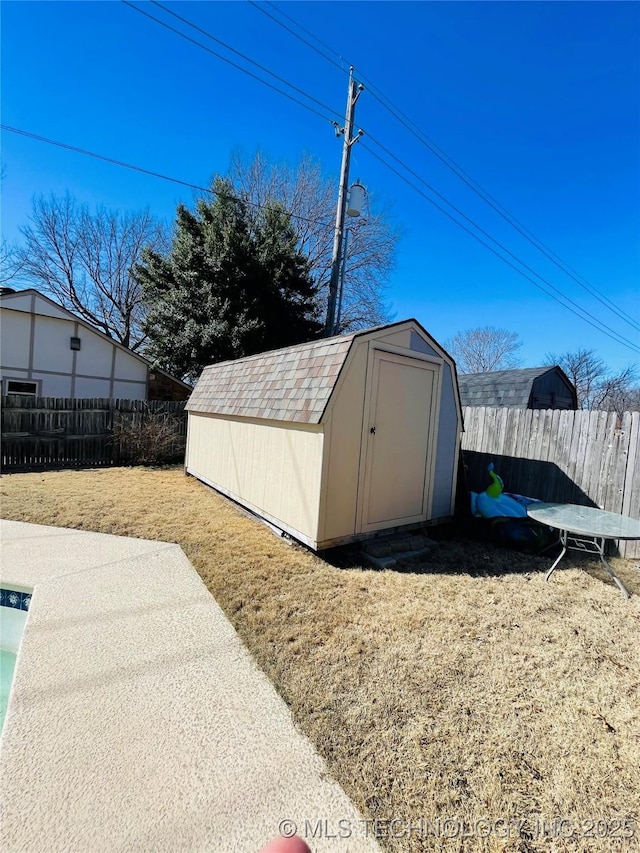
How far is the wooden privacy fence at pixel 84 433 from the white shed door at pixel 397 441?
7.62 meters

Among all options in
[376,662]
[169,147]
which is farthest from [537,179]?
[376,662]

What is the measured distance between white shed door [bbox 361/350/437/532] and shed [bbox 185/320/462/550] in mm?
13

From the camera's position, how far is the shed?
13.4 ft

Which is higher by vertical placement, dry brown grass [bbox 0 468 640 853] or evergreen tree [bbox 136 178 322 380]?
evergreen tree [bbox 136 178 322 380]

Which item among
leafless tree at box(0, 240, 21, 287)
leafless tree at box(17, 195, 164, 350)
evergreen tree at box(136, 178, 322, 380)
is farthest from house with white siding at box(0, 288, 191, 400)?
leafless tree at box(17, 195, 164, 350)

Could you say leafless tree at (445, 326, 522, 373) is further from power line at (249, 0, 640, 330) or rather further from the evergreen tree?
the evergreen tree

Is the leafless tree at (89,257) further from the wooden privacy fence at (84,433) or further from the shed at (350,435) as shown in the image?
the shed at (350,435)

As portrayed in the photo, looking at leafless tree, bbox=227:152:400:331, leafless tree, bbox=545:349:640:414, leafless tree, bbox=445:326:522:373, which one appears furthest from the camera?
leafless tree, bbox=445:326:522:373

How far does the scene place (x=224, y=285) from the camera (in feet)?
41.9

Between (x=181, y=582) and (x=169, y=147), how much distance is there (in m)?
9.60

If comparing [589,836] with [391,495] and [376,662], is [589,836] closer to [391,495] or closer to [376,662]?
[376,662]

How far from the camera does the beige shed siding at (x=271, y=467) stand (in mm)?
4113

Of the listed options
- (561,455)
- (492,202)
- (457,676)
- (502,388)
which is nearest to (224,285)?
(492,202)

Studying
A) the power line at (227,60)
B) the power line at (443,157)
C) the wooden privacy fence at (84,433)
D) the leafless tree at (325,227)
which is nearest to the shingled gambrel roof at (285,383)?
the wooden privacy fence at (84,433)
